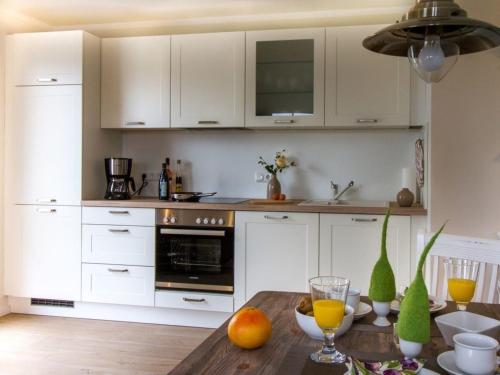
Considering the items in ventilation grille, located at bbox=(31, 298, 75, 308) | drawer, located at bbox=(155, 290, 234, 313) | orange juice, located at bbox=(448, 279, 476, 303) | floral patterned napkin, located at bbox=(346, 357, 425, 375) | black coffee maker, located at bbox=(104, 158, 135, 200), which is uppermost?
black coffee maker, located at bbox=(104, 158, 135, 200)

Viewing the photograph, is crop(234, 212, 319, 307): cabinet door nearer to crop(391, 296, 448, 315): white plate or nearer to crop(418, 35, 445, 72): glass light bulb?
crop(391, 296, 448, 315): white plate

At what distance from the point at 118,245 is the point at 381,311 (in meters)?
2.58

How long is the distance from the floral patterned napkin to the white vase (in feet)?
1.09

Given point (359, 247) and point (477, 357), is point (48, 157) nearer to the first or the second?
point (359, 247)

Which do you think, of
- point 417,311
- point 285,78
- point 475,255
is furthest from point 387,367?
point 285,78

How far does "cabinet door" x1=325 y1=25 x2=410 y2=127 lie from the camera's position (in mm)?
3363

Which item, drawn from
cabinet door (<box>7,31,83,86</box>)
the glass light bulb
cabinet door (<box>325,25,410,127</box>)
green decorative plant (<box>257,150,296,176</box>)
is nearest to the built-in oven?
green decorative plant (<box>257,150,296,176</box>)

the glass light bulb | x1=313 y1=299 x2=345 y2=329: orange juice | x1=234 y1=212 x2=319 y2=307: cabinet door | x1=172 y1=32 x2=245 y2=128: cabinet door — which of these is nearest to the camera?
x1=313 y1=299 x2=345 y2=329: orange juice

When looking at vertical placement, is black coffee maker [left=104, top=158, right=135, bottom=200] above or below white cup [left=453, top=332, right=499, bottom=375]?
above

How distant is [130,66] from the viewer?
375 centimetres

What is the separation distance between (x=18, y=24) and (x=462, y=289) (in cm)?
383

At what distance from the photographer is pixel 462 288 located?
1313 mm

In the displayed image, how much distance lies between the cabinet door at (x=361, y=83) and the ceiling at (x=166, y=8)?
9.6 inches

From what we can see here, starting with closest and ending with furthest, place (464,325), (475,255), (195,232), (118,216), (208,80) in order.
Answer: (464,325)
(475,255)
(195,232)
(118,216)
(208,80)
